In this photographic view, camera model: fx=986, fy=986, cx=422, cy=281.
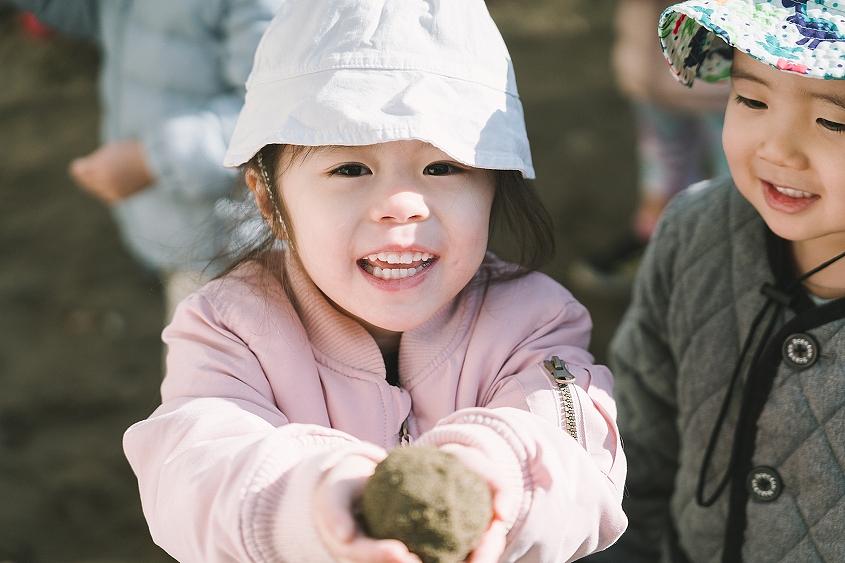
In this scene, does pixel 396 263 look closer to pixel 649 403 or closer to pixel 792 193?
pixel 792 193

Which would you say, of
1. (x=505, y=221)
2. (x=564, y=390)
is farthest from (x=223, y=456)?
(x=505, y=221)

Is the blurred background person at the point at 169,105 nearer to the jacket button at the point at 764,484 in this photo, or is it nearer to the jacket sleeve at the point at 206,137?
the jacket sleeve at the point at 206,137

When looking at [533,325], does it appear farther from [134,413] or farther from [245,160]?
[134,413]

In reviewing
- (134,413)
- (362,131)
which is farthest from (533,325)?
(134,413)

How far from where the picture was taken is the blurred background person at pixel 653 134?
2.82m

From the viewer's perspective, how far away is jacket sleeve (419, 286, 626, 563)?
100cm

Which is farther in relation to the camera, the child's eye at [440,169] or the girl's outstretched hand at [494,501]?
the child's eye at [440,169]

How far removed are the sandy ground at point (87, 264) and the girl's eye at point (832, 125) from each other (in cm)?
77

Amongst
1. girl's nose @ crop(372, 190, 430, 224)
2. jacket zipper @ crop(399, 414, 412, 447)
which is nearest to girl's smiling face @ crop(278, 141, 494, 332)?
girl's nose @ crop(372, 190, 430, 224)

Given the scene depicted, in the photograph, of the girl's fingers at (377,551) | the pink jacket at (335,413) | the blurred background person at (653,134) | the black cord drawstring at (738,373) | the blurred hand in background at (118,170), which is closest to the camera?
the girl's fingers at (377,551)

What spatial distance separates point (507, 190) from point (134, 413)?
1773 millimetres

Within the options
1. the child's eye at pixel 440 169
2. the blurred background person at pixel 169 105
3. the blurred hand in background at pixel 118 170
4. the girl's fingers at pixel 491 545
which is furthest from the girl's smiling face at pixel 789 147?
the blurred hand in background at pixel 118 170

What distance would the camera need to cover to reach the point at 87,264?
11.3 ft

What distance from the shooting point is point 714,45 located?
1.47m
